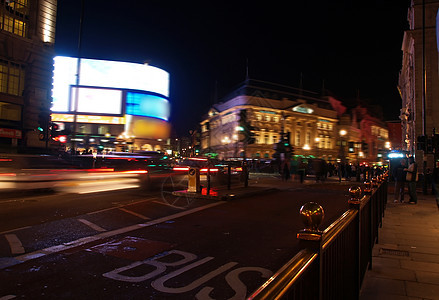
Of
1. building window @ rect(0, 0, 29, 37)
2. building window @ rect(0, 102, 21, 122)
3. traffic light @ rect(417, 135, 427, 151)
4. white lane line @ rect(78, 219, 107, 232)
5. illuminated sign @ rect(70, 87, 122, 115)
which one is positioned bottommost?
white lane line @ rect(78, 219, 107, 232)

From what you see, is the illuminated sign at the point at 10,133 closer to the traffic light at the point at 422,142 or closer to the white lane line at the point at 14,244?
the white lane line at the point at 14,244

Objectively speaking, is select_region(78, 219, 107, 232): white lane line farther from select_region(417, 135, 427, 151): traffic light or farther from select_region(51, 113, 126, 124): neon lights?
select_region(51, 113, 126, 124): neon lights

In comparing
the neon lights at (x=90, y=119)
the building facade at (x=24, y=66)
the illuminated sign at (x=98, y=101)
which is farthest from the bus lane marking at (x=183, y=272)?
the illuminated sign at (x=98, y=101)

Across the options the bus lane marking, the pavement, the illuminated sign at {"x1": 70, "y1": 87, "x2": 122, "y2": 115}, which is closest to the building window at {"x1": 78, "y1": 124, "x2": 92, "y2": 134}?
the illuminated sign at {"x1": 70, "y1": 87, "x2": 122, "y2": 115}

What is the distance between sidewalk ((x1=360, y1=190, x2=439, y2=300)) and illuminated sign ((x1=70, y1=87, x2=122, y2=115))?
61.0 m

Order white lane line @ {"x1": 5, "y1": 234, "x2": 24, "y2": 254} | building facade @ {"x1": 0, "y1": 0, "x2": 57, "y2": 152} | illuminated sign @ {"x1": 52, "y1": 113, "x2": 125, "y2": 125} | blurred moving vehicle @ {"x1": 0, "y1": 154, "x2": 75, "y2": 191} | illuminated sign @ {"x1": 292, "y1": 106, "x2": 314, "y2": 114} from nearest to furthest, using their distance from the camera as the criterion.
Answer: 1. white lane line @ {"x1": 5, "y1": 234, "x2": 24, "y2": 254}
2. blurred moving vehicle @ {"x1": 0, "y1": 154, "x2": 75, "y2": 191}
3. building facade @ {"x1": 0, "y1": 0, "x2": 57, "y2": 152}
4. illuminated sign @ {"x1": 52, "y1": 113, "x2": 125, "y2": 125}
5. illuminated sign @ {"x1": 292, "y1": 106, "x2": 314, "y2": 114}

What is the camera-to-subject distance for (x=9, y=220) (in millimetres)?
7848

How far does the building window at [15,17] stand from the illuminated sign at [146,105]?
2989 cm

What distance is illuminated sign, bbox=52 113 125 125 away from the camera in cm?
6025

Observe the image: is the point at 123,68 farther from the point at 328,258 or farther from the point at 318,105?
the point at 328,258

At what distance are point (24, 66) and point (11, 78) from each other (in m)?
2.08

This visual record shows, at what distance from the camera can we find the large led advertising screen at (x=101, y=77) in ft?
195

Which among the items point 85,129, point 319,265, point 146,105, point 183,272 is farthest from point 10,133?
point 319,265

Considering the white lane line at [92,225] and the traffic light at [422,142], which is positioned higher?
the traffic light at [422,142]
